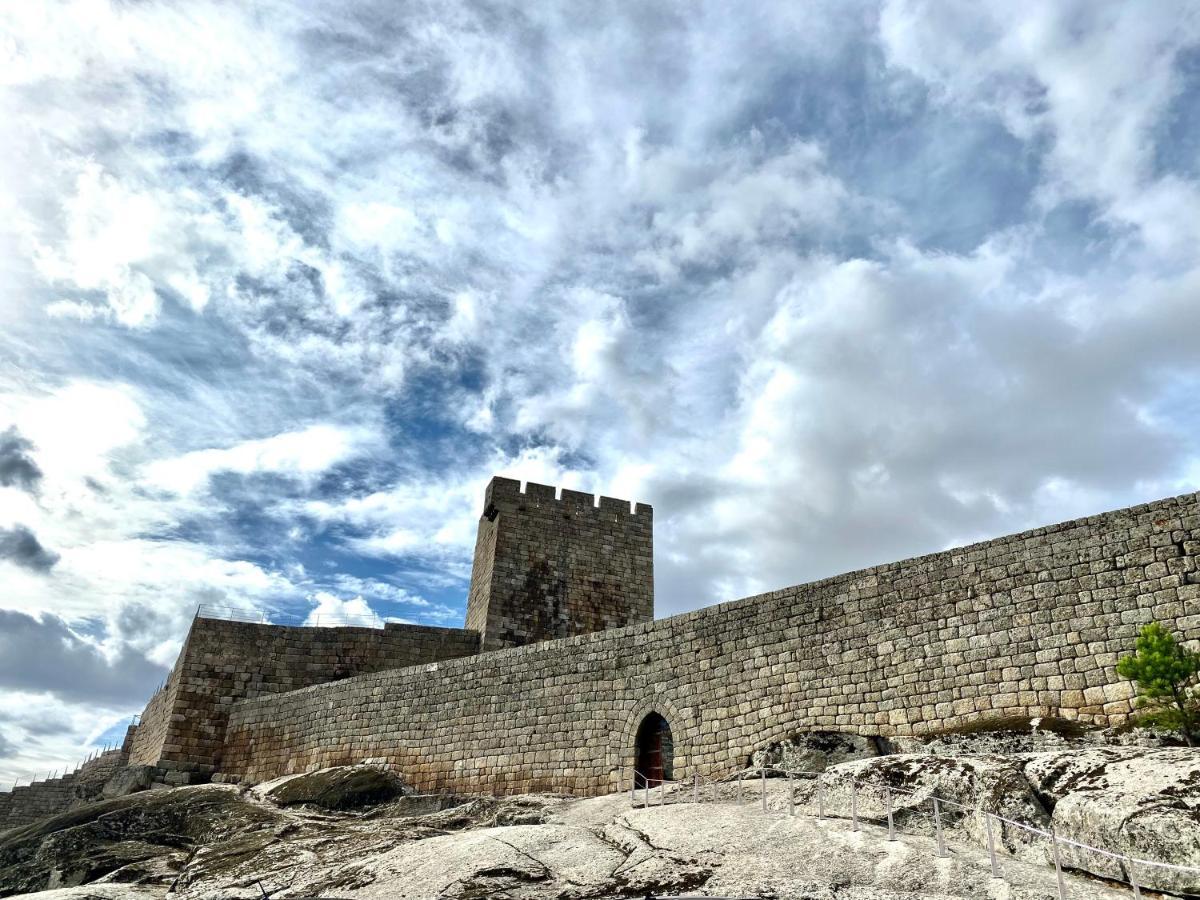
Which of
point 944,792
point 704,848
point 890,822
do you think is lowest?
point 704,848

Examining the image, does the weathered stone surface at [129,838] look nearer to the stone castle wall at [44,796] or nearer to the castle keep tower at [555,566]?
the castle keep tower at [555,566]

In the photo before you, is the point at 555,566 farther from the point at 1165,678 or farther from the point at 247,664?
the point at 1165,678

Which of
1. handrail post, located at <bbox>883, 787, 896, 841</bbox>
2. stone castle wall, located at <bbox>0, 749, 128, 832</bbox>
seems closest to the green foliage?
handrail post, located at <bbox>883, 787, 896, 841</bbox>

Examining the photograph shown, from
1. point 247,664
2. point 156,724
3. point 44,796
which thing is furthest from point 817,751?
point 44,796

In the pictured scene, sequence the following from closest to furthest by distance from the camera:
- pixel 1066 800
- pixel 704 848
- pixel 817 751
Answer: pixel 1066 800 < pixel 704 848 < pixel 817 751

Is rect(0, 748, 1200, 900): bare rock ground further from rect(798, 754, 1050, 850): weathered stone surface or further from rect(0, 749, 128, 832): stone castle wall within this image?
rect(0, 749, 128, 832): stone castle wall

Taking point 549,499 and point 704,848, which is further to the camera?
point 549,499

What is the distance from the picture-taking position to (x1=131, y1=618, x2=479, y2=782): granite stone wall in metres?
24.5

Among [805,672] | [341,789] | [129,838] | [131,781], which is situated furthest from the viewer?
[131,781]

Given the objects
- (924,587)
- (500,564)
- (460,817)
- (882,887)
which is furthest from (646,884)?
(500,564)

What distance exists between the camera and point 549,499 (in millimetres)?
27906

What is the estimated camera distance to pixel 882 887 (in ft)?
27.1

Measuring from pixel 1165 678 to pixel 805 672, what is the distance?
5.64m

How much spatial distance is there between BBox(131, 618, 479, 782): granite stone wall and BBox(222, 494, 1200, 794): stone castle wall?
2979 mm
